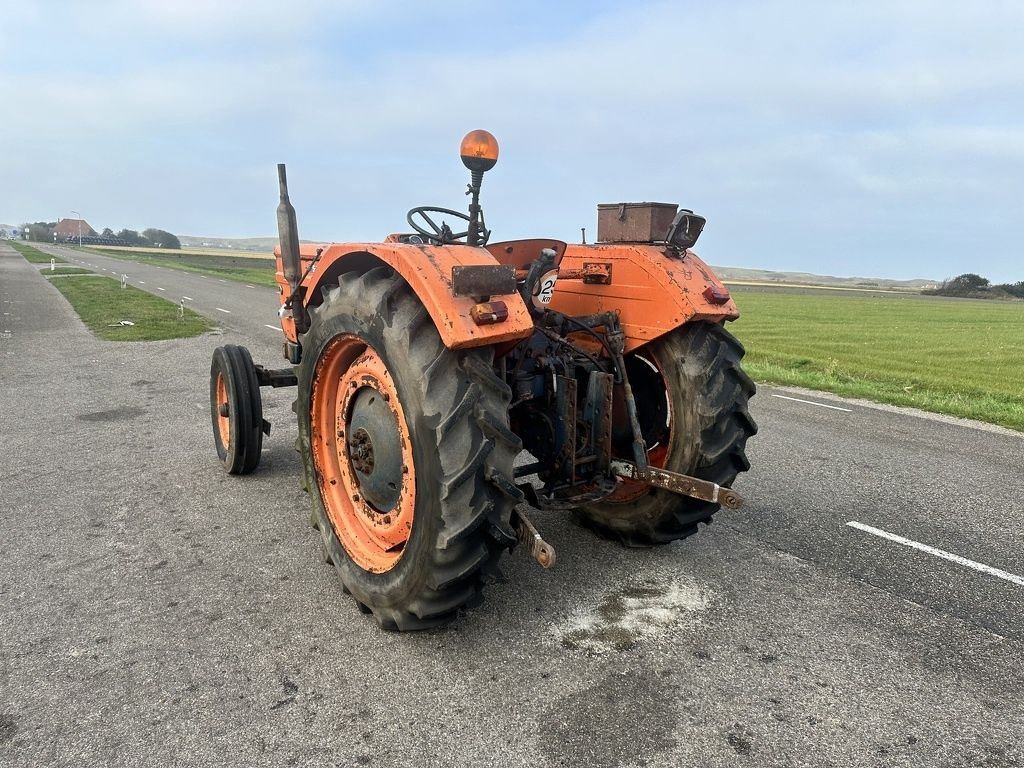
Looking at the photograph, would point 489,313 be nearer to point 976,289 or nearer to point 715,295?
point 715,295

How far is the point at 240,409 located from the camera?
470 cm

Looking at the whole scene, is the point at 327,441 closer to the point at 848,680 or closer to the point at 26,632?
the point at 26,632

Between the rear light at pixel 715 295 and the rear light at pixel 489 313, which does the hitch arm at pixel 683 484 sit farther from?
the rear light at pixel 489 313

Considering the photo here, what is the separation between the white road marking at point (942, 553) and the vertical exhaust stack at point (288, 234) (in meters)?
3.79

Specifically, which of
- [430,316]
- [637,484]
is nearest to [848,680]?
[637,484]

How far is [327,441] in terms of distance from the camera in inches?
139

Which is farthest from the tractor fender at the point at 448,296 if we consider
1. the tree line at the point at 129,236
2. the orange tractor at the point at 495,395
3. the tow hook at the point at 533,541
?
the tree line at the point at 129,236

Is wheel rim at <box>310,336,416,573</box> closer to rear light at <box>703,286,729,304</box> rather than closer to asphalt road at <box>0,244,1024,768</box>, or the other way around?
asphalt road at <box>0,244,1024,768</box>

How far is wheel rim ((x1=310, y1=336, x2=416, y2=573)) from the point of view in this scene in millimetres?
2973

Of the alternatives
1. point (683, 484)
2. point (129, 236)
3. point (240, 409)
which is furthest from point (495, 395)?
point (129, 236)

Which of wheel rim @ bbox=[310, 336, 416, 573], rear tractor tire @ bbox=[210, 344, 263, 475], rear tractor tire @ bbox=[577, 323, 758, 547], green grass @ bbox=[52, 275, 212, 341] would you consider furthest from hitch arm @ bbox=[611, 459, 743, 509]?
green grass @ bbox=[52, 275, 212, 341]

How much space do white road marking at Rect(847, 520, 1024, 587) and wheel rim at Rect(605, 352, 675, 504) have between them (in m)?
1.53

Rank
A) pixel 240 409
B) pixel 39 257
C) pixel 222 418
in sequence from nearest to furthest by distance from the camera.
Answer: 1. pixel 240 409
2. pixel 222 418
3. pixel 39 257

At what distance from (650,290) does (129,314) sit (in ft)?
49.7
